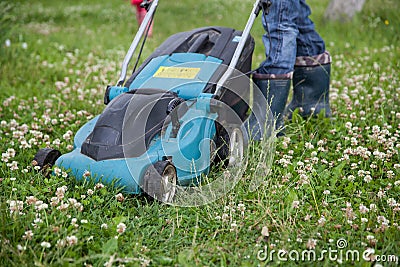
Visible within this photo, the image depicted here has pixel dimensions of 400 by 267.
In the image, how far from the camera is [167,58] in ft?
11.0

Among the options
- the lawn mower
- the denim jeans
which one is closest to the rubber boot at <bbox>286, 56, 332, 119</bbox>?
the denim jeans

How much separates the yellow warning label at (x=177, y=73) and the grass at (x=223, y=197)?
602 millimetres

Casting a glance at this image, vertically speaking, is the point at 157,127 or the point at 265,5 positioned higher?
the point at 265,5

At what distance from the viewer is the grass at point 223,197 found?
2.14 metres

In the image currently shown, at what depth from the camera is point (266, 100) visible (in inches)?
133

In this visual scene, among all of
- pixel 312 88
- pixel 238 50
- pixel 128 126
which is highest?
pixel 238 50

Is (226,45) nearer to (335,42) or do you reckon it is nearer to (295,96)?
(295,96)

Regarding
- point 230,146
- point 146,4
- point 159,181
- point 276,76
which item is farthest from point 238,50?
point 159,181

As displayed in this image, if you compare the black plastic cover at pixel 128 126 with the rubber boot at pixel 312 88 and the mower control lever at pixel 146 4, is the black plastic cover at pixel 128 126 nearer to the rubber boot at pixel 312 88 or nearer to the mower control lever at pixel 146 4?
the mower control lever at pixel 146 4

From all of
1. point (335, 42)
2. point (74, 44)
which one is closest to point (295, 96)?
point (335, 42)

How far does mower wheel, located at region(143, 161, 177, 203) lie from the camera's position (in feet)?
8.11

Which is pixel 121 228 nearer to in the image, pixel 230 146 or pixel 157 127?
pixel 157 127

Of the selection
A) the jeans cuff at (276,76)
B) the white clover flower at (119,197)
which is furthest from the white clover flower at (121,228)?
the jeans cuff at (276,76)

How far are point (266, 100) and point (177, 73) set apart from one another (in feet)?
2.13
